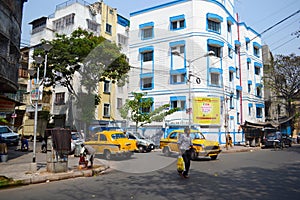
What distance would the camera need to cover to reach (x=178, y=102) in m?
24.6

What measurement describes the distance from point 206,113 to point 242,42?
14070 mm

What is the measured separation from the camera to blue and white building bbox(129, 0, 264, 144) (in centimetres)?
2205

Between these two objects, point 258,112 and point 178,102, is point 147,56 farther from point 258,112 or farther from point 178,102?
point 258,112

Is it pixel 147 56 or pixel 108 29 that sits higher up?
pixel 108 29

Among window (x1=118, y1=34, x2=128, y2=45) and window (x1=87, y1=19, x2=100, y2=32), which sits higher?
window (x1=87, y1=19, x2=100, y2=32)

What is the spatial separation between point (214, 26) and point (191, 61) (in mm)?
7926

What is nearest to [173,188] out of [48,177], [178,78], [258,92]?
[48,177]

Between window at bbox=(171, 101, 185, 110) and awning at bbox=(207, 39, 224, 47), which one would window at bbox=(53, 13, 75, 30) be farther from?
awning at bbox=(207, 39, 224, 47)

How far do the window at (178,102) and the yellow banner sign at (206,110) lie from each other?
1.05m

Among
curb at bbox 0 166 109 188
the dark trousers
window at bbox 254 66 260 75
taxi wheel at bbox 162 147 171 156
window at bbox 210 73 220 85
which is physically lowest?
curb at bbox 0 166 109 188

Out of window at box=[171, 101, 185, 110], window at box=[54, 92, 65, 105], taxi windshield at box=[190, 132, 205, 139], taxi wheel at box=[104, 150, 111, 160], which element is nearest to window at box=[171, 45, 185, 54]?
window at box=[171, 101, 185, 110]

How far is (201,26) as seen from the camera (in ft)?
83.8

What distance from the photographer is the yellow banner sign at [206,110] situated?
24188 mm

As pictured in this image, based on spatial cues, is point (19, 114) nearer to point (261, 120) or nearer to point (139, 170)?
point (139, 170)
